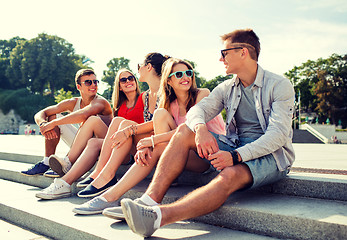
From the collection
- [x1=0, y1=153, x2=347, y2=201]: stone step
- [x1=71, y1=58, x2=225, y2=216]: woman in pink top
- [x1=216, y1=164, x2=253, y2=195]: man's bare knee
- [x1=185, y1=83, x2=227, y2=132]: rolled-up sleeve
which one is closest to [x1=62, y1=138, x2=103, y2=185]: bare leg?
[x1=71, y1=58, x2=225, y2=216]: woman in pink top

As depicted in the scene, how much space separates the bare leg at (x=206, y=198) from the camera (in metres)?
2.00

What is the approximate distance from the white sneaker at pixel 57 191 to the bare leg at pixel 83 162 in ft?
0.18

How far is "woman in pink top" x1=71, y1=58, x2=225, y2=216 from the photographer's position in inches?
105

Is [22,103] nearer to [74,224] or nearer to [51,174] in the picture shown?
[51,174]

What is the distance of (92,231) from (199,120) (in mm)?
1138

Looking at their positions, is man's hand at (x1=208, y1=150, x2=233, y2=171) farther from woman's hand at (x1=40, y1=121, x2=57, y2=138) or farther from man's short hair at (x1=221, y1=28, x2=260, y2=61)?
woman's hand at (x1=40, y1=121, x2=57, y2=138)

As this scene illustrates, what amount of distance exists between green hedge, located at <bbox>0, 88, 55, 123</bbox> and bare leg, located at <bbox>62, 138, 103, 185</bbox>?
182ft

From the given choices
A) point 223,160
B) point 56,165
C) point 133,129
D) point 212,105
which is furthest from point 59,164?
point 223,160

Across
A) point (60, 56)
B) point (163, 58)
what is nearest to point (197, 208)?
point (163, 58)

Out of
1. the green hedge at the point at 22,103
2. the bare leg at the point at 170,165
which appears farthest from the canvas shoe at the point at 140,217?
the green hedge at the point at 22,103

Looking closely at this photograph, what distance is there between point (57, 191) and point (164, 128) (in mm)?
1358

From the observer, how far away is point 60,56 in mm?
56719

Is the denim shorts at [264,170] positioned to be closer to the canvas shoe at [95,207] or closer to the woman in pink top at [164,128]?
the woman in pink top at [164,128]

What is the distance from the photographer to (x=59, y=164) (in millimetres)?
3648
